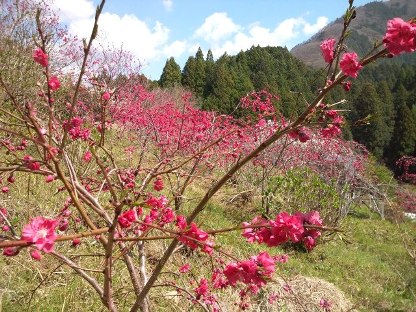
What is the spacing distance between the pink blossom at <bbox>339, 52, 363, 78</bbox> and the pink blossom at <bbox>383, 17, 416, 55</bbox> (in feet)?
0.43

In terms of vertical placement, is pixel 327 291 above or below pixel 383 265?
above

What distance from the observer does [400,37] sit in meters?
1.14


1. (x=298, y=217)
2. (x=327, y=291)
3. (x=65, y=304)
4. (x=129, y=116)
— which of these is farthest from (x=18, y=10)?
(x=298, y=217)

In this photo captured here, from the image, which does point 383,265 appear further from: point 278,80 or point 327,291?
point 278,80

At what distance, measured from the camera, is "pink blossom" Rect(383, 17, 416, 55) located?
1126 millimetres

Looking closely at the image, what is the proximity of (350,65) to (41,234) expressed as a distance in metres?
1.04

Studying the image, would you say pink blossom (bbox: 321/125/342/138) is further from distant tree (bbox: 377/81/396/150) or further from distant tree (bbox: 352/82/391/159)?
distant tree (bbox: 377/81/396/150)

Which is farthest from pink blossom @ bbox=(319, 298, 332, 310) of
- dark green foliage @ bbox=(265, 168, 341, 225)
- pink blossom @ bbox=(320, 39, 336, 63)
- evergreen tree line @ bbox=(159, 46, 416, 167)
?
evergreen tree line @ bbox=(159, 46, 416, 167)

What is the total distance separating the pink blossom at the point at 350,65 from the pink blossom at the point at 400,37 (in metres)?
0.13

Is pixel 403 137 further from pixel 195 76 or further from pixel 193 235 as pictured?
pixel 193 235

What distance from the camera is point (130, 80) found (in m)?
13.3

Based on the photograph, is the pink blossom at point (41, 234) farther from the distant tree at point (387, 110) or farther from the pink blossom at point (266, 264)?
the distant tree at point (387, 110)

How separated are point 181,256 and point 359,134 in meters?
32.2

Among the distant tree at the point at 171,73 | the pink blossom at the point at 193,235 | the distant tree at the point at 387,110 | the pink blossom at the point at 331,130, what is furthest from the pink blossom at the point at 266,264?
the distant tree at the point at 387,110
